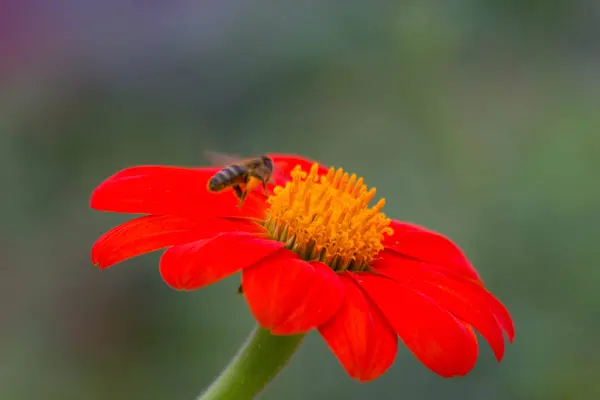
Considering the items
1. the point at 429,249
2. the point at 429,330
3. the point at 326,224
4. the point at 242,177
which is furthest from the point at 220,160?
the point at 429,330

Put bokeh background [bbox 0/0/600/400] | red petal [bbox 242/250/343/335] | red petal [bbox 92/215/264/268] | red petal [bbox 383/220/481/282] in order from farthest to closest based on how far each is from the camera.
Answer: bokeh background [bbox 0/0/600/400], red petal [bbox 383/220/481/282], red petal [bbox 92/215/264/268], red petal [bbox 242/250/343/335]

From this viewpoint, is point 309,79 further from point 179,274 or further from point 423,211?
point 179,274

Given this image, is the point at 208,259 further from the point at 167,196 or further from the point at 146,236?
the point at 167,196

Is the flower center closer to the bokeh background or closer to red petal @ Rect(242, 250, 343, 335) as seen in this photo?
red petal @ Rect(242, 250, 343, 335)

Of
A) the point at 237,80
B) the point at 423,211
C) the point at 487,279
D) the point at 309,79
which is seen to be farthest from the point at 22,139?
the point at 487,279

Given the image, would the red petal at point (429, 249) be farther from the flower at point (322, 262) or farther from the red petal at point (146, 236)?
the red petal at point (146, 236)

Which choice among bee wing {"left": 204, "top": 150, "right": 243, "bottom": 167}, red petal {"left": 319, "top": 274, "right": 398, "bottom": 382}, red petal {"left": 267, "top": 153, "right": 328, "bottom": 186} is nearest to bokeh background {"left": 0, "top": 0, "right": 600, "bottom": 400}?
red petal {"left": 267, "top": 153, "right": 328, "bottom": 186}
